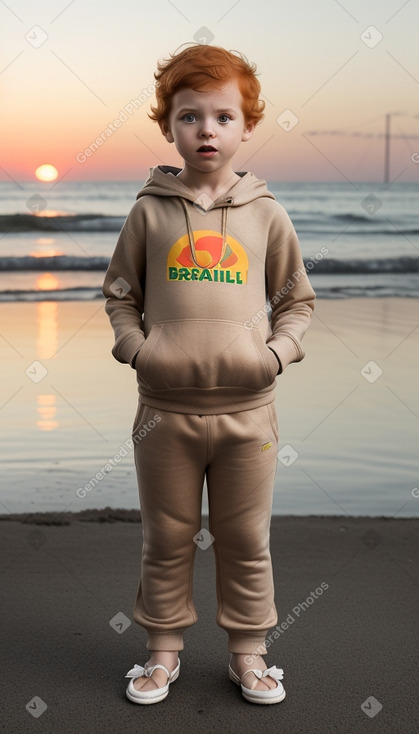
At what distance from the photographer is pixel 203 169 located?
2.33 m

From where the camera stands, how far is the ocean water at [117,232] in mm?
9945

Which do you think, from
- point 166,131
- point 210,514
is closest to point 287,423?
point 210,514

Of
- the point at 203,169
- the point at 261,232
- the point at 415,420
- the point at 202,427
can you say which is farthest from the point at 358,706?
the point at 415,420

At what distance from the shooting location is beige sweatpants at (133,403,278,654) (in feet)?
7.73

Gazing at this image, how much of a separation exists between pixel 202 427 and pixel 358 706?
2.60 feet

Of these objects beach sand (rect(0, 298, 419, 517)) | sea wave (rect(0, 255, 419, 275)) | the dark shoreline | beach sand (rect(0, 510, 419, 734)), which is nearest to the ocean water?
sea wave (rect(0, 255, 419, 275))

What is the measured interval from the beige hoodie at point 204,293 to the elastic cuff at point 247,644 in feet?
1.99

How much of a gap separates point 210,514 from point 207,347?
1.51 ft

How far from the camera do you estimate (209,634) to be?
2771mm

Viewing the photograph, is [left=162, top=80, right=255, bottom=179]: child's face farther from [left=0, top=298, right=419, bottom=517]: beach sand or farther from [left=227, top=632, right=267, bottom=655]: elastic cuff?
[left=0, top=298, right=419, bottom=517]: beach sand

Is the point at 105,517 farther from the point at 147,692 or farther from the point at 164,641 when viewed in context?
the point at 147,692

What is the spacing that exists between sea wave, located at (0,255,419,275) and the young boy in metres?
8.35

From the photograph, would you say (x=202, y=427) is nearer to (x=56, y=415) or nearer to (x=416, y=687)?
(x=416, y=687)

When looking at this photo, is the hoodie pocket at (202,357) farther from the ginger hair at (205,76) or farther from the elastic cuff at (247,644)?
the elastic cuff at (247,644)
